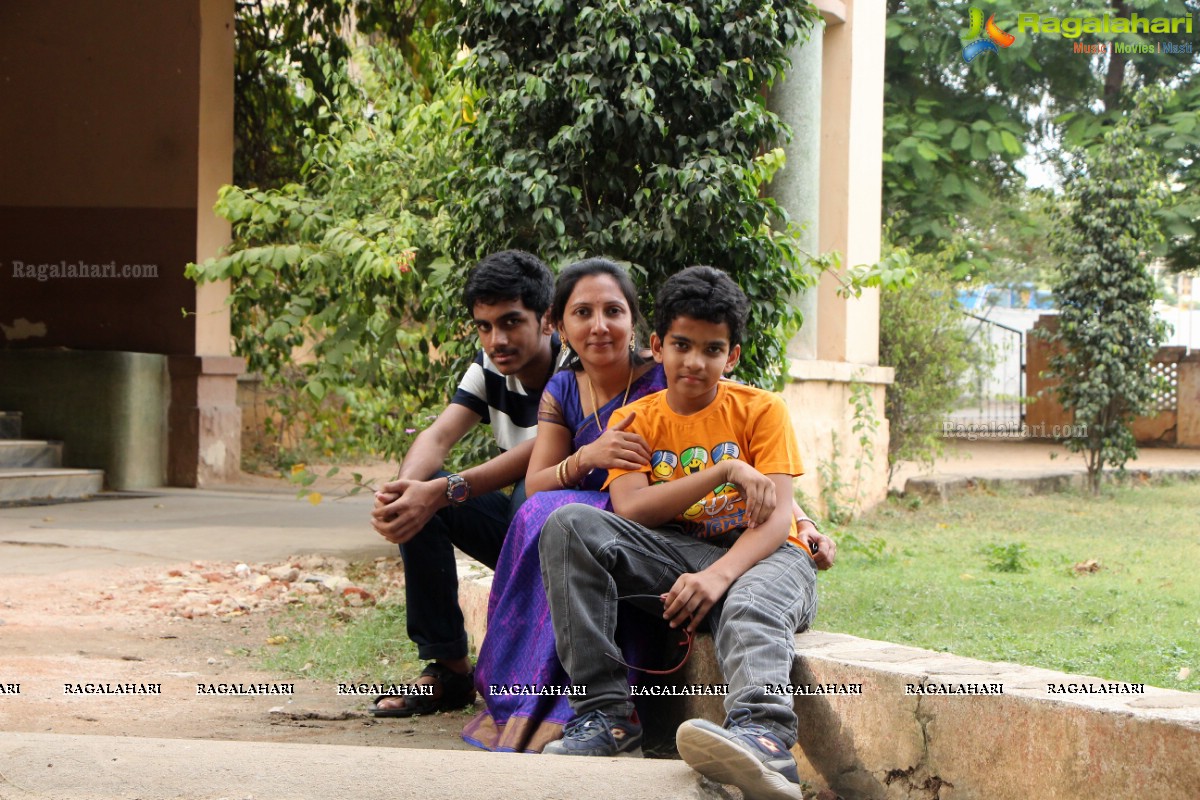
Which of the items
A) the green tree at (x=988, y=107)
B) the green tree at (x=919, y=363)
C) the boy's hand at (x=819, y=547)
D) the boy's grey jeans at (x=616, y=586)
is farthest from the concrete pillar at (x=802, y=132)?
the green tree at (x=988, y=107)

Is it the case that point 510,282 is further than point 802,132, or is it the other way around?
point 802,132

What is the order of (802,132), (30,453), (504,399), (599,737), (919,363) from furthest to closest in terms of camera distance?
1. (919,363)
2. (30,453)
3. (802,132)
4. (504,399)
5. (599,737)

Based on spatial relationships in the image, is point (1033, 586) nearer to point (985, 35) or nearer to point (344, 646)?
point (344, 646)

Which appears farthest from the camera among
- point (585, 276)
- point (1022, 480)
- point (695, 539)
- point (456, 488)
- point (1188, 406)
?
point (1188, 406)

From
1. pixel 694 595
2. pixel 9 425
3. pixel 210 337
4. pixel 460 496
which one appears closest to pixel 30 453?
pixel 9 425

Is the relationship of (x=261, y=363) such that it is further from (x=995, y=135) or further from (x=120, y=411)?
(x=995, y=135)

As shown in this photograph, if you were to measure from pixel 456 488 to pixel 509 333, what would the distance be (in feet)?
1.58

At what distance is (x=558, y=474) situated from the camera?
325cm

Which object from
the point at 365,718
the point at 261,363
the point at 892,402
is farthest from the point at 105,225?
the point at 365,718

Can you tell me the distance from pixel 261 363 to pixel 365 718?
436cm

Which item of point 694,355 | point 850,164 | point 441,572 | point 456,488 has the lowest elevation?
point 441,572

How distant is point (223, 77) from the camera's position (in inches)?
375

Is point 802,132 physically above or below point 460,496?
above

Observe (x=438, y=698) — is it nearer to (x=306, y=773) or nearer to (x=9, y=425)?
(x=306, y=773)
